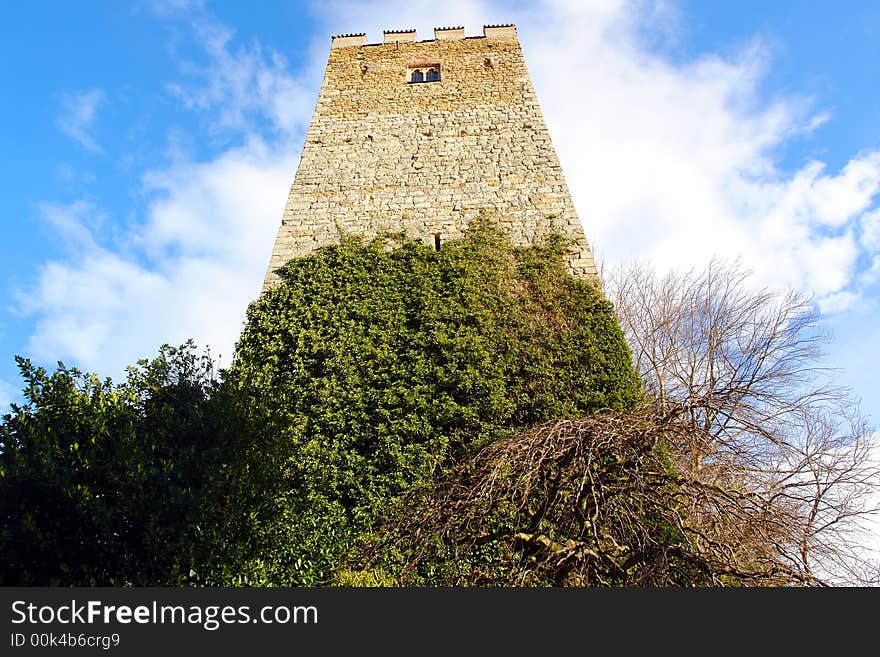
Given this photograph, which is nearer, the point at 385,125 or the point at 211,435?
the point at 211,435

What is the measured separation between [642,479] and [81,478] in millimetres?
4592

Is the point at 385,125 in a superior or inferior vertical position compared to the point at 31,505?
superior

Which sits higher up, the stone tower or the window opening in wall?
the window opening in wall

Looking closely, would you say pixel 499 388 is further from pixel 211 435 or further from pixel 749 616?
pixel 749 616

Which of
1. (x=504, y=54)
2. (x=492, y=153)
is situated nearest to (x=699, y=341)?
(x=492, y=153)

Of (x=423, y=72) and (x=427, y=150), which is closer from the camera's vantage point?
(x=427, y=150)

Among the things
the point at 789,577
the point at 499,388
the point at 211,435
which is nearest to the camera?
the point at 789,577

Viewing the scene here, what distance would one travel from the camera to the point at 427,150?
9.30 m

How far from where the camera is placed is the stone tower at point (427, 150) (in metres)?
8.44

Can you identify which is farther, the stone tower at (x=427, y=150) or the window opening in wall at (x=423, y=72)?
the window opening in wall at (x=423, y=72)

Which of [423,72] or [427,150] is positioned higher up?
[423,72]

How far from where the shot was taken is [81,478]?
4.30 metres

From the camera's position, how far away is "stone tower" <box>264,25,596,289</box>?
332 inches

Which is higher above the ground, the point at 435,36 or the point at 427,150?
the point at 435,36
